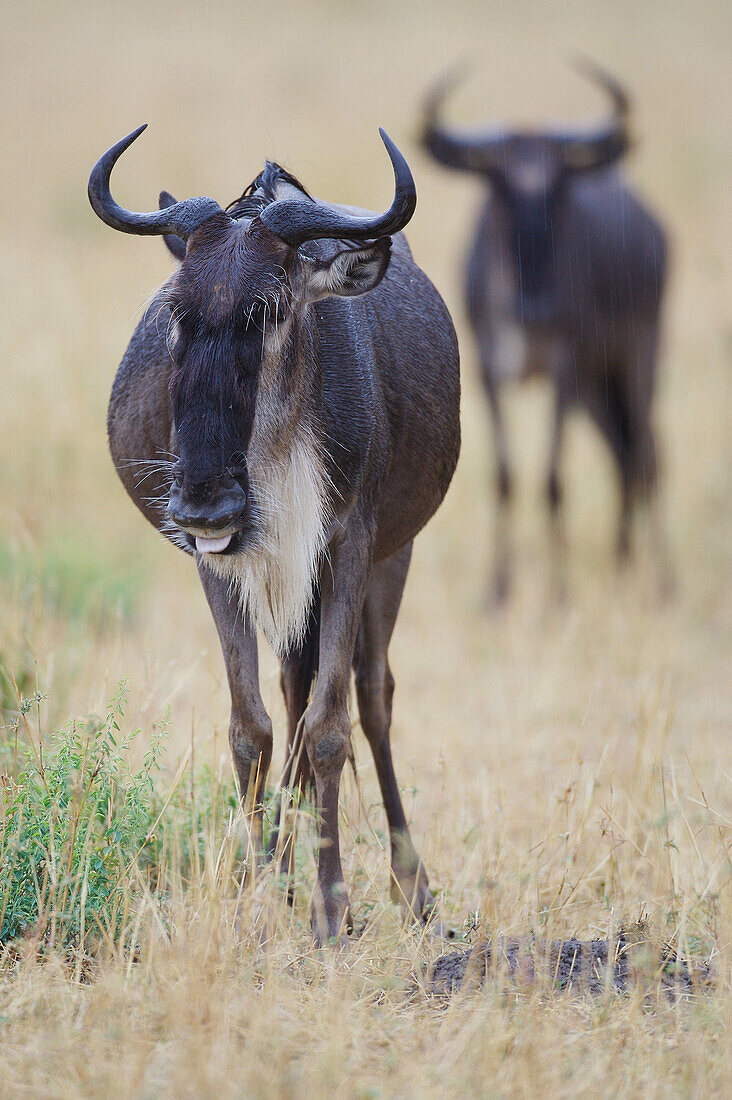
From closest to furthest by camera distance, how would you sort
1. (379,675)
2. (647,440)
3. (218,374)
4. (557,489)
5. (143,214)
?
(218,374)
(143,214)
(379,675)
(557,489)
(647,440)

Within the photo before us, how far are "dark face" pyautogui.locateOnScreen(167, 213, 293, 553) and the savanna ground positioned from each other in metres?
0.75

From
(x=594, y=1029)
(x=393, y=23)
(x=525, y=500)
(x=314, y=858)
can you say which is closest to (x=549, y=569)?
(x=525, y=500)

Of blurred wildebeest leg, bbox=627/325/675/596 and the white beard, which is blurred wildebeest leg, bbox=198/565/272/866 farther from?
blurred wildebeest leg, bbox=627/325/675/596

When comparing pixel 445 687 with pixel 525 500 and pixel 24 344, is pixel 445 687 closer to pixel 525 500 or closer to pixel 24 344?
pixel 525 500

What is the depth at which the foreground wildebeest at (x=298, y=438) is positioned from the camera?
339cm

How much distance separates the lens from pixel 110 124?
23844 mm

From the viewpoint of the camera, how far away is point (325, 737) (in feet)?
12.6

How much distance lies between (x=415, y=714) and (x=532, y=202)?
14.8 ft

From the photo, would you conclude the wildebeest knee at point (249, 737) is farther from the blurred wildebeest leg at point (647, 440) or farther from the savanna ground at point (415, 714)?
the blurred wildebeest leg at point (647, 440)

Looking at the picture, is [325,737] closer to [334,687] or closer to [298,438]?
[334,687]

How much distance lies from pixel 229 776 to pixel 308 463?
49.2 inches

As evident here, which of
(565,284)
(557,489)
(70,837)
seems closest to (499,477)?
(557,489)

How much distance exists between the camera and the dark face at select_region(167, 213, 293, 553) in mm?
3330

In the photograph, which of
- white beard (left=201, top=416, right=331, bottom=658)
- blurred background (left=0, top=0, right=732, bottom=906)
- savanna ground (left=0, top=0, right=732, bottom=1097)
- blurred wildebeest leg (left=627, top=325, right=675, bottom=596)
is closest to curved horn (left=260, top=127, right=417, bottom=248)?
white beard (left=201, top=416, right=331, bottom=658)
